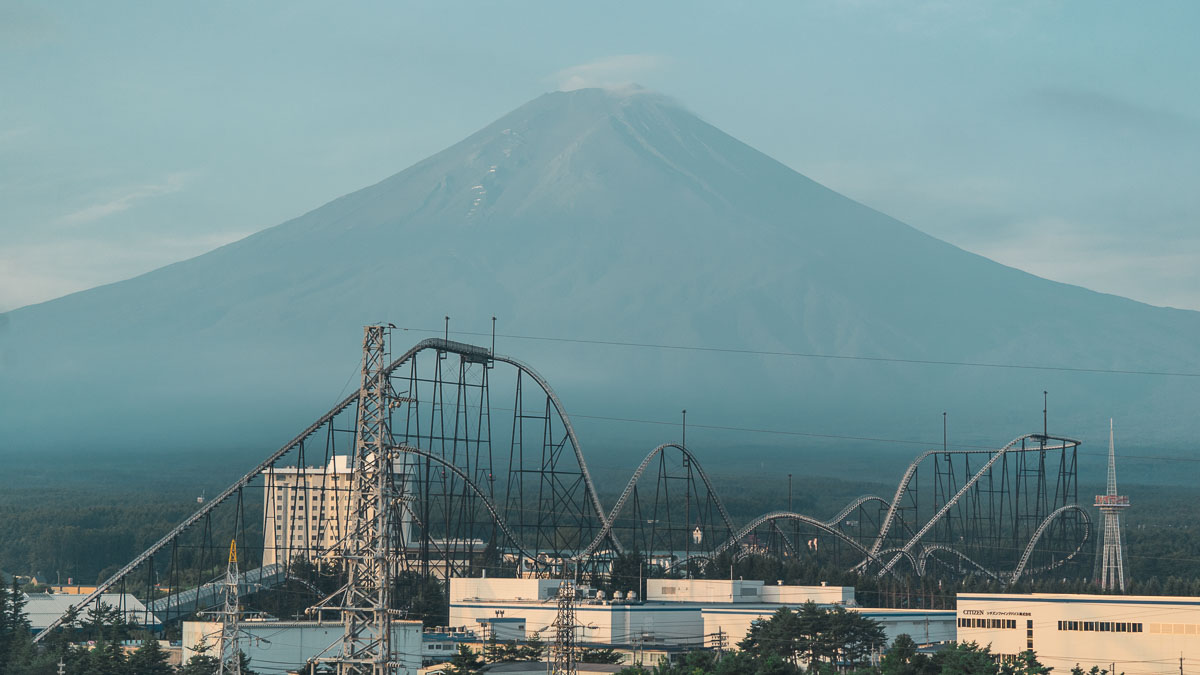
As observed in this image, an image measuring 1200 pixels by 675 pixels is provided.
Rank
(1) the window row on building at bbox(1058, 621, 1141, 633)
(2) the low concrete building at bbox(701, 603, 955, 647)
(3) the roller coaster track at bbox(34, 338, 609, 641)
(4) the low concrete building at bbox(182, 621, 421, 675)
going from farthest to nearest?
(3) the roller coaster track at bbox(34, 338, 609, 641)
(2) the low concrete building at bbox(701, 603, 955, 647)
(1) the window row on building at bbox(1058, 621, 1141, 633)
(4) the low concrete building at bbox(182, 621, 421, 675)

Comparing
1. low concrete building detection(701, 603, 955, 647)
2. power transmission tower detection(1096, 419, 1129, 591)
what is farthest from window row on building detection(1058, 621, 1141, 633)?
power transmission tower detection(1096, 419, 1129, 591)

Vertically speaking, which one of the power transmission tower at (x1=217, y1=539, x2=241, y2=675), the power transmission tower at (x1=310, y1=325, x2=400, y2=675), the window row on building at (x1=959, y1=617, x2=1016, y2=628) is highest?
the power transmission tower at (x1=310, y1=325, x2=400, y2=675)

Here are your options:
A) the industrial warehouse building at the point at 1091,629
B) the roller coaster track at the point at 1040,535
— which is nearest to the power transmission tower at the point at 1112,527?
the roller coaster track at the point at 1040,535

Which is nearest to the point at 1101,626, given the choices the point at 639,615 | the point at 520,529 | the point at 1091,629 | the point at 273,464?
the point at 1091,629

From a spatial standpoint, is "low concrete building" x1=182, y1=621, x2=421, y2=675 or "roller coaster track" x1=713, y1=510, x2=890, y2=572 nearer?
"low concrete building" x1=182, y1=621, x2=421, y2=675

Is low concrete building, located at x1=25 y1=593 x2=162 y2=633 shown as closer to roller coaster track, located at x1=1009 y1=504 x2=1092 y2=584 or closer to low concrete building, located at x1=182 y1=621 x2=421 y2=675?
low concrete building, located at x1=182 y1=621 x2=421 y2=675

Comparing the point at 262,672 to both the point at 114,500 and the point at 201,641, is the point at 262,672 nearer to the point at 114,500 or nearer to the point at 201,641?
the point at 201,641

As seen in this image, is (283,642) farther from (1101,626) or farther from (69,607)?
→ (1101,626)
